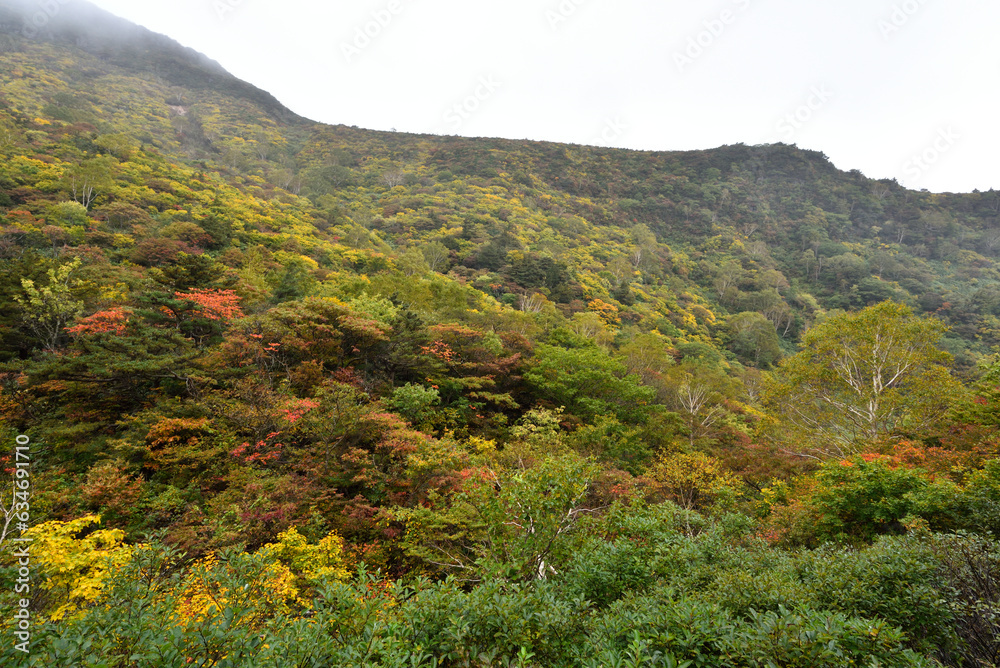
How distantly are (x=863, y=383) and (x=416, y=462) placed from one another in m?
16.3

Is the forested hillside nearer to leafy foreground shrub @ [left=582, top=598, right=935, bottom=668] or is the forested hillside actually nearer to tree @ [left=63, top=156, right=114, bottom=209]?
leafy foreground shrub @ [left=582, top=598, right=935, bottom=668]

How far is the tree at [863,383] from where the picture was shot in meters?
11.9

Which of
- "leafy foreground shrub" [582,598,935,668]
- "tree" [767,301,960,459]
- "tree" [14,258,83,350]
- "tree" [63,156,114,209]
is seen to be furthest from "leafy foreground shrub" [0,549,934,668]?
"tree" [63,156,114,209]

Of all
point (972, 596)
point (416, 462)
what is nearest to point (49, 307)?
point (416, 462)

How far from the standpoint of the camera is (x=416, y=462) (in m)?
8.14

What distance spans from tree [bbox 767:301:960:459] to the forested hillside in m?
0.11

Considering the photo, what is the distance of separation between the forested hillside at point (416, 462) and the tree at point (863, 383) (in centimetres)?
11

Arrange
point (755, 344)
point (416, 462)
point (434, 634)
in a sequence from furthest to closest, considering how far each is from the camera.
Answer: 1. point (755, 344)
2. point (416, 462)
3. point (434, 634)

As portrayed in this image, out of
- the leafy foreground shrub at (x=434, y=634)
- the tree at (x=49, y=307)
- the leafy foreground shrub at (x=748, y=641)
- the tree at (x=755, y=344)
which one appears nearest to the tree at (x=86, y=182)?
the tree at (x=49, y=307)

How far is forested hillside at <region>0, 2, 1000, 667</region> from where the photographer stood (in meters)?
3.13

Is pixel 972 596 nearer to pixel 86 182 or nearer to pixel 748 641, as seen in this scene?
pixel 748 641

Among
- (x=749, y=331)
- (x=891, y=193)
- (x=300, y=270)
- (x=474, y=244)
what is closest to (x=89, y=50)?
(x=474, y=244)

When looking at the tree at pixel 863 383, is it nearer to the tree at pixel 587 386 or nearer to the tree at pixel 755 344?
the tree at pixel 587 386

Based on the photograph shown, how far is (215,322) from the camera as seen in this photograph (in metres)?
11.2
